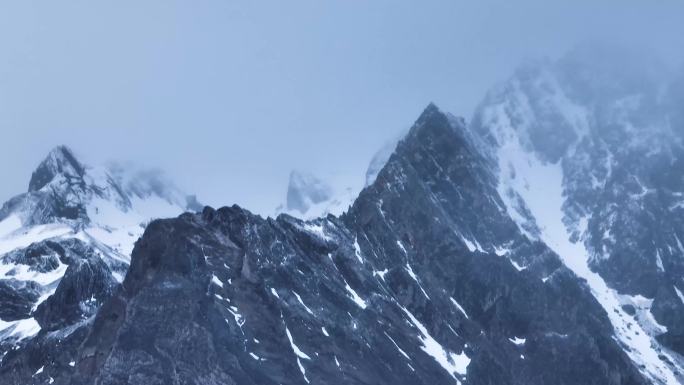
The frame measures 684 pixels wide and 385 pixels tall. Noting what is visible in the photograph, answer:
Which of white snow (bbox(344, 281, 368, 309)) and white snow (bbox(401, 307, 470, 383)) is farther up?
white snow (bbox(344, 281, 368, 309))

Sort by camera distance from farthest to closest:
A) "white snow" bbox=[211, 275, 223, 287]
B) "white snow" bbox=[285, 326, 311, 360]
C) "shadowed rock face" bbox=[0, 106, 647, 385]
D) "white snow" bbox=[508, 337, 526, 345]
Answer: "white snow" bbox=[508, 337, 526, 345] → "white snow" bbox=[211, 275, 223, 287] → "white snow" bbox=[285, 326, 311, 360] → "shadowed rock face" bbox=[0, 106, 647, 385]

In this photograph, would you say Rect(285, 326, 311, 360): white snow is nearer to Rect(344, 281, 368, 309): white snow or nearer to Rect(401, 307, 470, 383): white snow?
Rect(344, 281, 368, 309): white snow

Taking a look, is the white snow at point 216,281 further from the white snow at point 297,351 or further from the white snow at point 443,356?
the white snow at point 443,356

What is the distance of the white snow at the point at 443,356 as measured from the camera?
7210 inches

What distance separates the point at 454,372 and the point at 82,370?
62.5 metres

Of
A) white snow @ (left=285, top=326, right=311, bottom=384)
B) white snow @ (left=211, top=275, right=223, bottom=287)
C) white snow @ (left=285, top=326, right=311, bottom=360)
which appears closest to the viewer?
white snow @ (left=285, top=326, right=311, bottom=384)

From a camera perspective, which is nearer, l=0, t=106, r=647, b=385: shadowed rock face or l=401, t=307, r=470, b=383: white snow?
l=0, t=106, r=647, b=385: shadowed rock face

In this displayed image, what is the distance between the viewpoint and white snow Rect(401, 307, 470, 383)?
183 metres

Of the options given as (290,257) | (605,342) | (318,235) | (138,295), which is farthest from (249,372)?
(605,342)

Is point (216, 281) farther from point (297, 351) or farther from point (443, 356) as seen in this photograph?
point (443, 356)

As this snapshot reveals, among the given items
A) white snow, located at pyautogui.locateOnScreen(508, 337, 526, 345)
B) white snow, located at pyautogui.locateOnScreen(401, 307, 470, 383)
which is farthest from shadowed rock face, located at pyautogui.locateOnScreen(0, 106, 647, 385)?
white snow, located at pyautogui.locateOnScreen(401, 307, 470, 383)

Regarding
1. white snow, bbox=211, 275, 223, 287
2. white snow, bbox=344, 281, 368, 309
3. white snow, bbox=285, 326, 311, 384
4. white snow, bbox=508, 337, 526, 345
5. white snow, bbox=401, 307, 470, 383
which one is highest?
white snow, bbox=508, 337, 526, 345

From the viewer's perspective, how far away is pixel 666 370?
198 m

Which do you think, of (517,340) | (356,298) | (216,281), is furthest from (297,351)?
(517,340)
